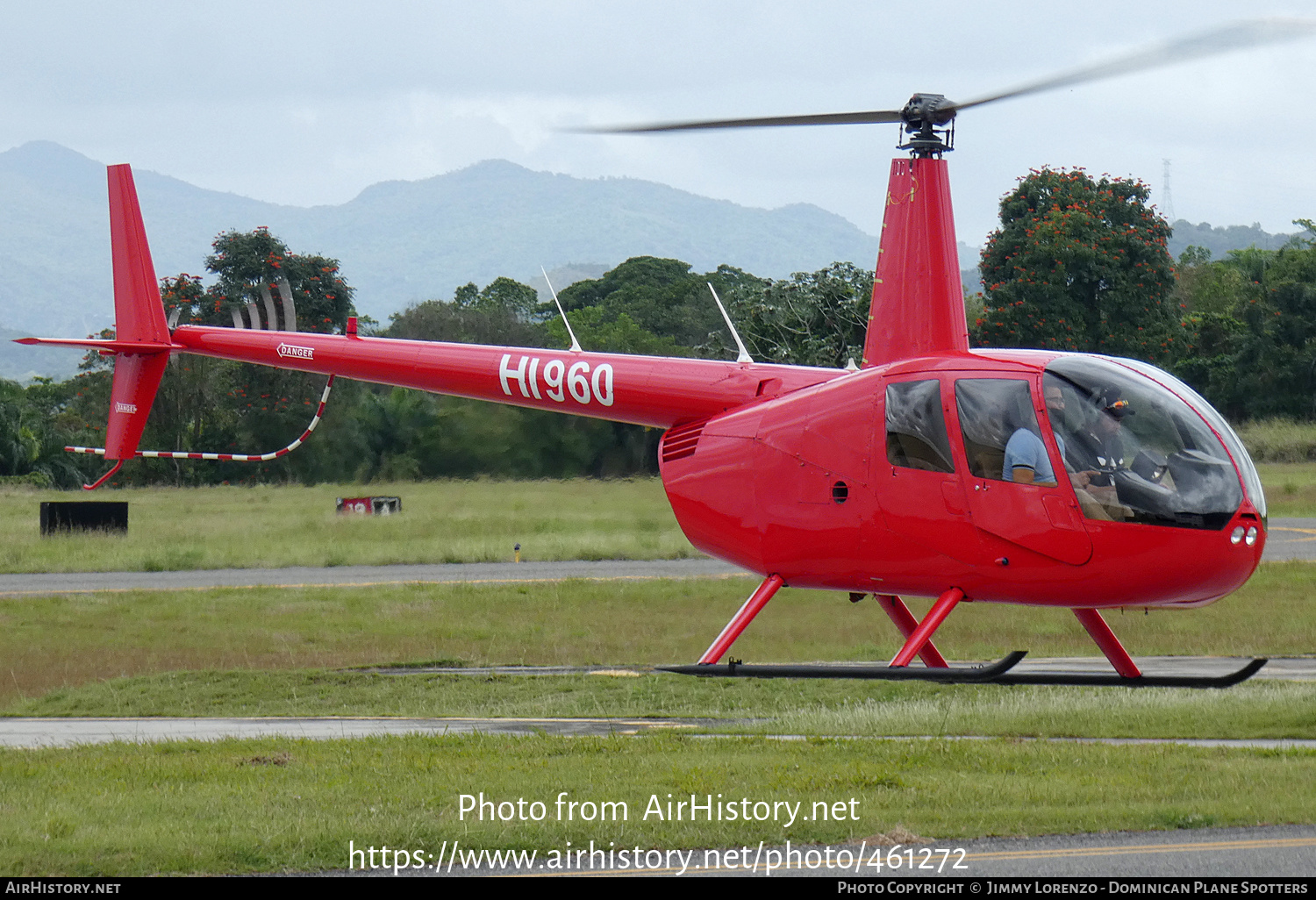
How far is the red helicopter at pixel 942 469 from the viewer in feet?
29.7

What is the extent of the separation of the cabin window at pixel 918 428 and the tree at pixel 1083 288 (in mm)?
31984

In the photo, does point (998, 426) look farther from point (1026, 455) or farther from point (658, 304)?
point (658, 304)

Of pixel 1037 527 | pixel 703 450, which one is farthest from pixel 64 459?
pixel 1037 527

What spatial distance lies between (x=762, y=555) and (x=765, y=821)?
214 centimetres

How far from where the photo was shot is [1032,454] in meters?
9.27

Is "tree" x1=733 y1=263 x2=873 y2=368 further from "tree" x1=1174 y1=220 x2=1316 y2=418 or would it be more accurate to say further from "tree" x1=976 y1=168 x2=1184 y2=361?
"tree" x1=1174 y1=220 x2=1316 y2=418

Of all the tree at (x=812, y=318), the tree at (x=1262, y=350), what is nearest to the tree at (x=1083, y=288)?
the tree at (x=1262, y=350)

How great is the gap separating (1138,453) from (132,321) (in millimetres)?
13508

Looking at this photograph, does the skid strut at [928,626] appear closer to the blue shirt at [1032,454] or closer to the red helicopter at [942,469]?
the red helicopter at [942,469]

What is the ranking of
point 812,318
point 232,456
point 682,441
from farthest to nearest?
point 812,318
point 232,456
point 682,441

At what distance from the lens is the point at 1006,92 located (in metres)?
10.2

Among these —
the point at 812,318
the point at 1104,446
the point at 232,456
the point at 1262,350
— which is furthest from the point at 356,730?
the point at 1262,350

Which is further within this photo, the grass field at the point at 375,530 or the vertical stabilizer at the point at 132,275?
the grass field at the point at 375,530
